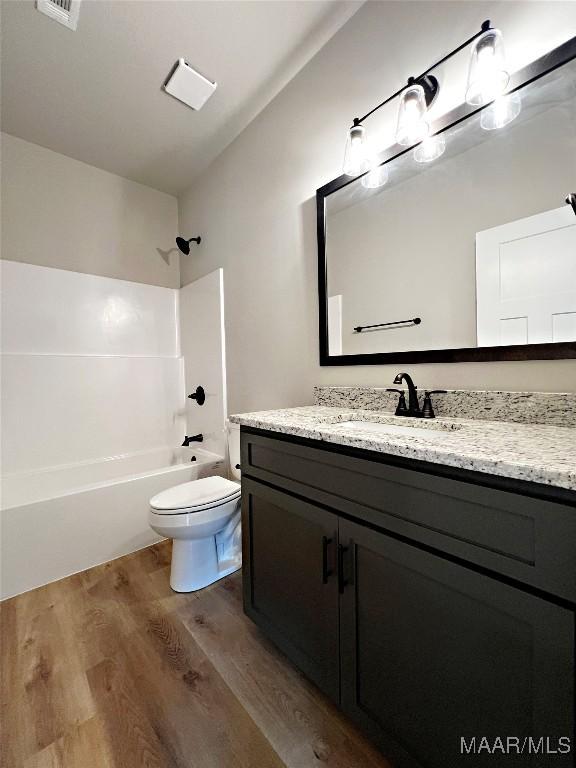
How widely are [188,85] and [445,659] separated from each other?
2633 mm

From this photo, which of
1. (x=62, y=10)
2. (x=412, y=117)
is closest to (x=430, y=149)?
(x=412, y=117)

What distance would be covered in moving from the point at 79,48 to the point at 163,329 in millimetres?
1716

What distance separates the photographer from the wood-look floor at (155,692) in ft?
3.10

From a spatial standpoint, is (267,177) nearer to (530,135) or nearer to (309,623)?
(530,135)

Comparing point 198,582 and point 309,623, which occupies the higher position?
point 309,623

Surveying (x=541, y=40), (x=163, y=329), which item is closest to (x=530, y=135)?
(x=541, y=40)

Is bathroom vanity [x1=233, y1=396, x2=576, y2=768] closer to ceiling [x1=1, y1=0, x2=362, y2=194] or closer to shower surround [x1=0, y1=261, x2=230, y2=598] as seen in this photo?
shower surround [x1=0, y1=261, x2=230, y2=598]

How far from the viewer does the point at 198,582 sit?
65.2 inches

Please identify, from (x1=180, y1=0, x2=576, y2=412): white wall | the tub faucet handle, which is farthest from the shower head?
the tub faucet handle

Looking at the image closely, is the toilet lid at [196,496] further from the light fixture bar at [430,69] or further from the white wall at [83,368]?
the light fixture bar at [430,69]

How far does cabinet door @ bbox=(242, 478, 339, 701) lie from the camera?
96 centimetres

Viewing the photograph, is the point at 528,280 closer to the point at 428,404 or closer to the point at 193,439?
the point at 428,404

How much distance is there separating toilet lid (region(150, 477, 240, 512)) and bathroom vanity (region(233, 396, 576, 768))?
564mm

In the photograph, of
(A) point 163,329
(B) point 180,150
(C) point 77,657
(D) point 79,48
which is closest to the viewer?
(C) point 77,657
